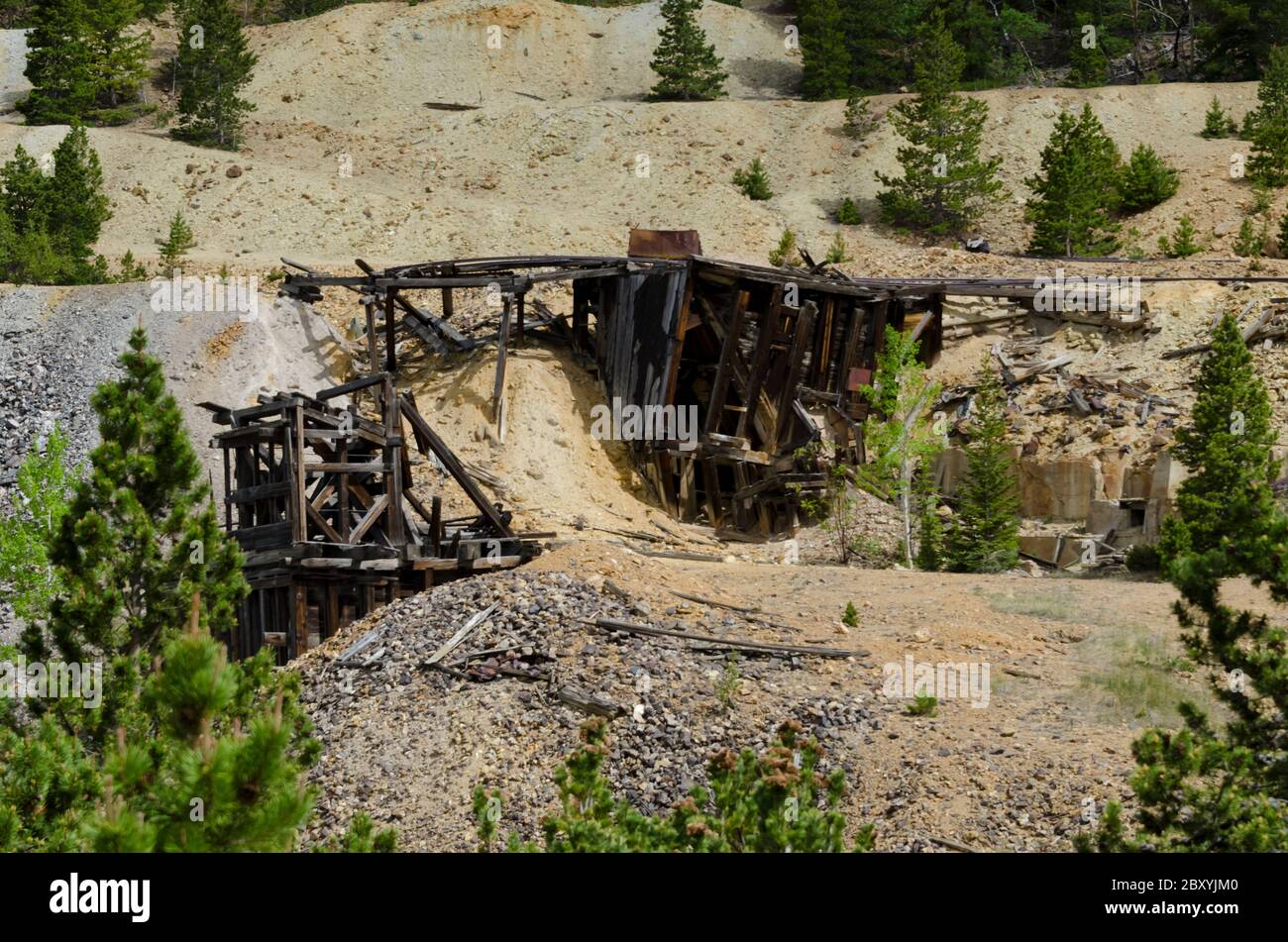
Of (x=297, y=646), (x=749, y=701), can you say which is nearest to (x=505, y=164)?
(x=297, y=646)

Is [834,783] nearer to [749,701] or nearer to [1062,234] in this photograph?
[749,701]

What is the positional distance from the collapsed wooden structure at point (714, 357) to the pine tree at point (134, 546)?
17829mm

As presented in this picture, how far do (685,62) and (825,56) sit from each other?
22.0ft

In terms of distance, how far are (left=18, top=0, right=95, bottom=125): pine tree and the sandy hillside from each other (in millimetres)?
1552

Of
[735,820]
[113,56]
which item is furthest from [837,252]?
[735,820]


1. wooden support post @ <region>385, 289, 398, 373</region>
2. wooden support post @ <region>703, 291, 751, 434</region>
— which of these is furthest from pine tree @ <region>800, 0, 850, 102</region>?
wooden support post @ <region>703, 291, 751, 434</region>

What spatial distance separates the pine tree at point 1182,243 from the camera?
4884cm

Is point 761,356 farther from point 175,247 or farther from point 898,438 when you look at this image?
point 175,247

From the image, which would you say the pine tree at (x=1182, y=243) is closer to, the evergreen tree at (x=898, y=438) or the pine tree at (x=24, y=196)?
the evergreen tree at (x=898, y=438)

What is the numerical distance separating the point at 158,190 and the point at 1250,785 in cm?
5311

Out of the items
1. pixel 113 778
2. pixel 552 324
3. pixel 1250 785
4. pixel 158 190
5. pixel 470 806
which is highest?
pixel 158 190

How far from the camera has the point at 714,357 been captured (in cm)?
3659
